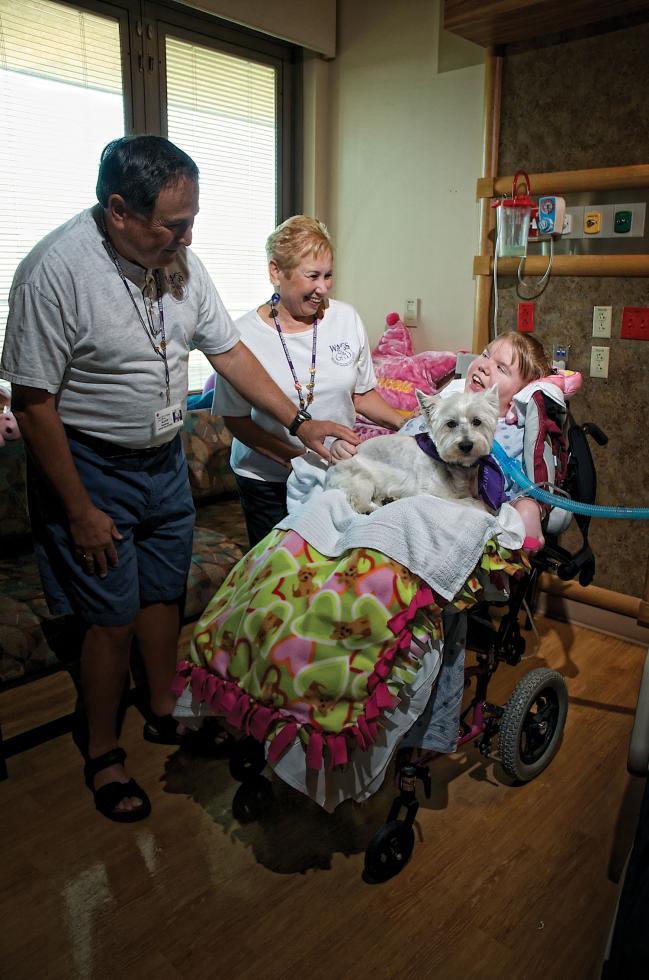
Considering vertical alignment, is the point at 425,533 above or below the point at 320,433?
below

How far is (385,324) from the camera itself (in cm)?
388

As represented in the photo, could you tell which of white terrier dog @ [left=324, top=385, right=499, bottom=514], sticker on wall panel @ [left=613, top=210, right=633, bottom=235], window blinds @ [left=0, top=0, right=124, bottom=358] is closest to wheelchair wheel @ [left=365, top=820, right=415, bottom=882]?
white terrier dog @ [left=324, top=385, right=499, bottom=514]

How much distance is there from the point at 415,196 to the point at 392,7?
886 millimetres

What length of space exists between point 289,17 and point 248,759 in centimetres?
342

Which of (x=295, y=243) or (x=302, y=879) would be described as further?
(x=295, y=243)

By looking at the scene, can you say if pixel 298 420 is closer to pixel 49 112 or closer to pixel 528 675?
pixel 528 675

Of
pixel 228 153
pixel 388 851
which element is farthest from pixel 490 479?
pixel 228 153

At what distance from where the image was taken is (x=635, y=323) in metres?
2.80

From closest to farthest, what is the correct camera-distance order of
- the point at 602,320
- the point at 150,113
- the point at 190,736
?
1. the point at 190,736
2. the point at 602,320
3. the point at 150,113

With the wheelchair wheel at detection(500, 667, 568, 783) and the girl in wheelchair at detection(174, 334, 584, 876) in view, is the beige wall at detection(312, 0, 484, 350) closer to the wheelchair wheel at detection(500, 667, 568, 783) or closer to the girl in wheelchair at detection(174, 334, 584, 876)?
the wheelchair wheel at detection(500, 667, 568, 783)

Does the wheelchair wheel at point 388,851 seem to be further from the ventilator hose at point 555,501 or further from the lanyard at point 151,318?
the lanyard at point 151,318

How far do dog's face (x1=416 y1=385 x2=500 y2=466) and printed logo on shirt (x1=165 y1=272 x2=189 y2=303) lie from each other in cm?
66

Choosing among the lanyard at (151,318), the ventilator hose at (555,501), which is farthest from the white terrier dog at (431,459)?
the lanyard at (151,318)

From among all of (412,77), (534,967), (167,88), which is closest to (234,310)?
(167,88)
